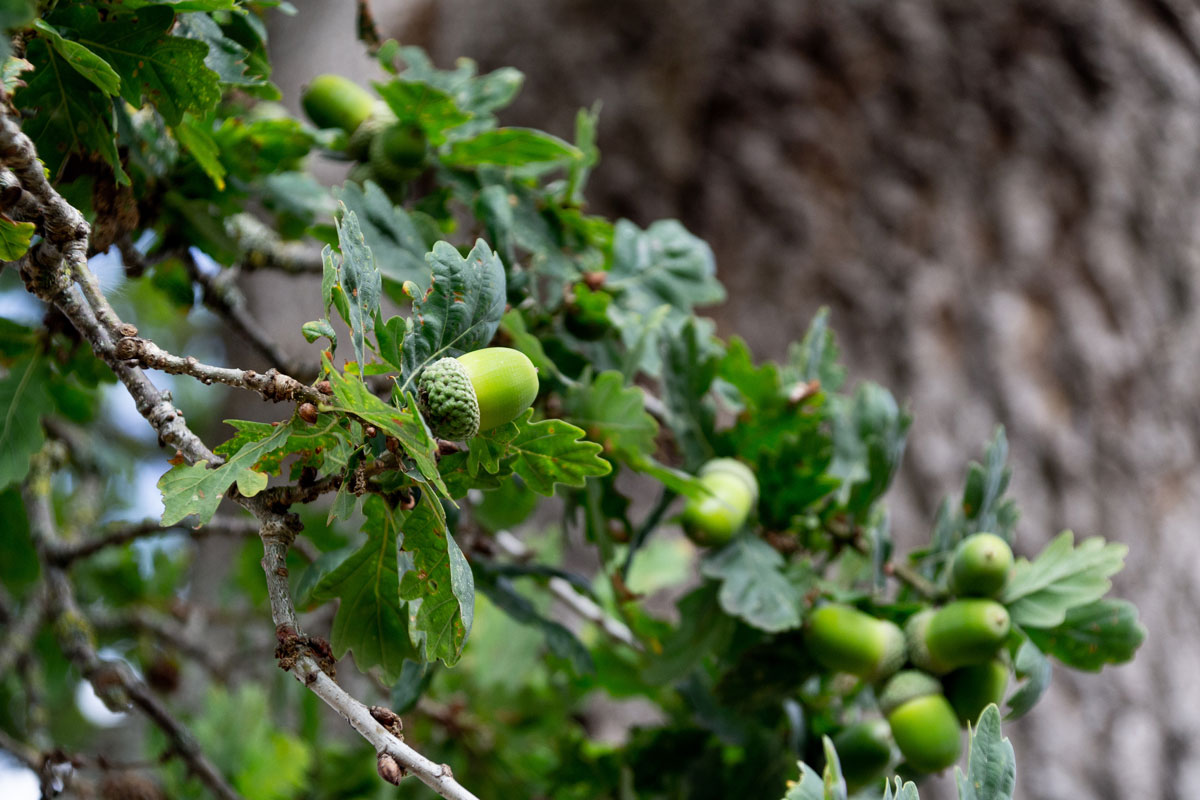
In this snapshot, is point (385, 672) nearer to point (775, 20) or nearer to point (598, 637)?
point (598, 637)

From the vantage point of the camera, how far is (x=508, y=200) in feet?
3.68

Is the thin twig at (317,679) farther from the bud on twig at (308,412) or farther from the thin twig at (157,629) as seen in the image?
the thin twig at (157,629)

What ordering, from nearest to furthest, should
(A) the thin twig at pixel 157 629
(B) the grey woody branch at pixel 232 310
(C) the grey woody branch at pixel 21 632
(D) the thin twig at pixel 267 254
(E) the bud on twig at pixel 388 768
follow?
(E) the bud on twig at pixel 388 768 → (B) the grey woody branch at pixel 232 310 → (D) the thin twig at pixel 267 254 → (C) the grey woody branch at pixel 21 632 → (A) the thin twig at pixel 157 629

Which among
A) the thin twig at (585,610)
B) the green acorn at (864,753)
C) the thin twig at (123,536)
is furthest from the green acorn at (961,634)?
the thin twig at (123,536)

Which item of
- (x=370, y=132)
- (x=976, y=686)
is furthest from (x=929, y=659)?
(x=370, y=132)

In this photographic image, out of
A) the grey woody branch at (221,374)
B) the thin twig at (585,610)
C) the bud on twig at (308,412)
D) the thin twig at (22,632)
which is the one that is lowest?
the thin twig at (22,632)

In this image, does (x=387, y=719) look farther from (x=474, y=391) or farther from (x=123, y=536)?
(x=123, y=536)

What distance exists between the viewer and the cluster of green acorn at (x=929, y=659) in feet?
3.37

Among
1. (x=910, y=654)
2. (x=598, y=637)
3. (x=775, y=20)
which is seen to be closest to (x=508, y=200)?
(x=910, y=654)

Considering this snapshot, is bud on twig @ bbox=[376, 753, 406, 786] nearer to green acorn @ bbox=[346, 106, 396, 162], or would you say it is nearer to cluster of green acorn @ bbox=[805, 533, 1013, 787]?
cluster of green acorn @ bbox=[805, 533, 1013, 787]

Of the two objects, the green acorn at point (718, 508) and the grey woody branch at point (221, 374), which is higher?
the grey woody branch at point (221, 374)

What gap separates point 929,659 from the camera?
108cm

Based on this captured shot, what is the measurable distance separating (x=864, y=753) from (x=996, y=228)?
1.68 m

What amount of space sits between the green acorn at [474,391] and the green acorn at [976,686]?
0.68 m
